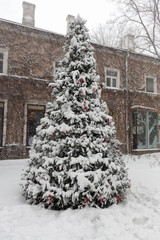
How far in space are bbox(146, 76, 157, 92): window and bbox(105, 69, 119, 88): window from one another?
286 cm

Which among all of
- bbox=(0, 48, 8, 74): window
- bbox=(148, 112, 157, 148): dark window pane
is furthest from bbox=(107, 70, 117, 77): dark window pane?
bbox=(0, 48, 8, 74): window

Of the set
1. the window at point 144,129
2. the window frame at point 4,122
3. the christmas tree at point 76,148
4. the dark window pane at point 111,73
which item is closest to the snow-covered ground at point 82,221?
the christmas tree at point 76,148

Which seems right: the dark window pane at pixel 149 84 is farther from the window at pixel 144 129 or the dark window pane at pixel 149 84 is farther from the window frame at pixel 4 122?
the window frame at pixel 4 122

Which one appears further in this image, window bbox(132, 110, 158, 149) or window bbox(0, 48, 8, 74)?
window bbox(132, 110, 158, 149)

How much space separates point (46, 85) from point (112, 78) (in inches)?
199

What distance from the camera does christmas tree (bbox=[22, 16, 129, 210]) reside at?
382 centimetres

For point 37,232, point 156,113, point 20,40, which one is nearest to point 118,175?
point 37,232

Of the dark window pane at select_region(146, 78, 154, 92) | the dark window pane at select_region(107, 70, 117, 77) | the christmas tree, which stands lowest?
the christmas tree

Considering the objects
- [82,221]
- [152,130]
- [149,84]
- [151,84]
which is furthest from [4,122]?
[151,84]

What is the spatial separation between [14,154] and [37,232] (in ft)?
23.9

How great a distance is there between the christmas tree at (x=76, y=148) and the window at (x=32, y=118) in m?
6.27

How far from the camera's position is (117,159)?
14.9 ft

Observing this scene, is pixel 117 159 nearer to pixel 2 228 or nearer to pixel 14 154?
pixel 2 228

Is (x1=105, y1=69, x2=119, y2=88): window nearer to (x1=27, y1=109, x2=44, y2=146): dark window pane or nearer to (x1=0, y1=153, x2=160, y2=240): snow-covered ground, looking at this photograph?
(x1=27, y1=109, x2=44, y2=146): dark window pane
